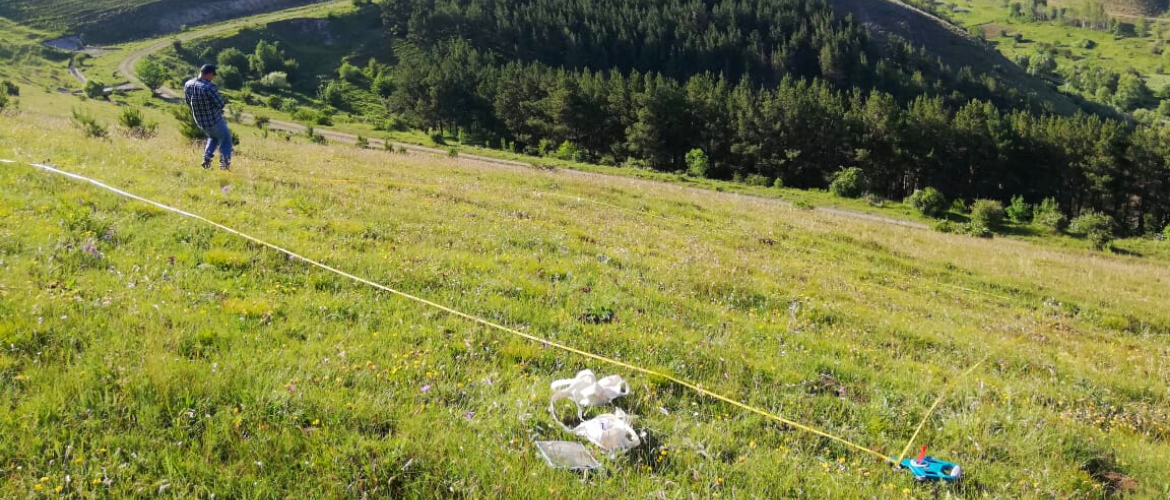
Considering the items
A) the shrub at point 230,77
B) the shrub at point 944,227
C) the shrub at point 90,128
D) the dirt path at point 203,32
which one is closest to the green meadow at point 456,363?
the shrub at point 90,128

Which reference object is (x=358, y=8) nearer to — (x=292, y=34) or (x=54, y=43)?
(x=292, y=34)

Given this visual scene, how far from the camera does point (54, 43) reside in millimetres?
136875

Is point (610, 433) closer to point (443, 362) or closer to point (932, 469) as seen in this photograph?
point (443, 362)

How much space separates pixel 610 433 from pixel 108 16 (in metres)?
210

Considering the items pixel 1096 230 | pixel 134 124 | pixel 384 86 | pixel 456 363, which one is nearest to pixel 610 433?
pixel 456 363

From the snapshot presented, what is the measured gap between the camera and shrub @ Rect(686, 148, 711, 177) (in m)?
70.9

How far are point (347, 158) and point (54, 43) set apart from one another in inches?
6640

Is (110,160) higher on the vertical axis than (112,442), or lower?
higher

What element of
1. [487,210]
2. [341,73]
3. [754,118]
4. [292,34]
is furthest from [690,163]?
[292,34]

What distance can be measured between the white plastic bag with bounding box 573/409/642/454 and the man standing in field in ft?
48.6

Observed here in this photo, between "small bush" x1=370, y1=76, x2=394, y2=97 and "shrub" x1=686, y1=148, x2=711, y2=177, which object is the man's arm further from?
"small bush" x1=370, y1=76, x2=394, y2=97

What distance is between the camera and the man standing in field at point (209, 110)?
1508 centimetres

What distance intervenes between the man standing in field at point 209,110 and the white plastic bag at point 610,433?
14811 mm

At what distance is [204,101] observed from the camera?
15086 mm
